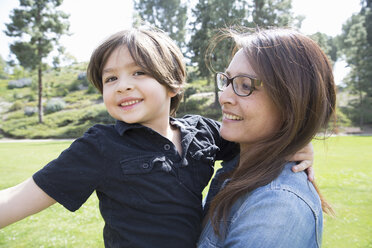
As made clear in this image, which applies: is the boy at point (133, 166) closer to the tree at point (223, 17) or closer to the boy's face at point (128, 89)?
the boy's face at point (128, 89)

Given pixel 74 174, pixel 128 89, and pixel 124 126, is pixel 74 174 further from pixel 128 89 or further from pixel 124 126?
pixel 128 89

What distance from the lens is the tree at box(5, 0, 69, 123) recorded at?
2388 centimetres

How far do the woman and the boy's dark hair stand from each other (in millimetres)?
541

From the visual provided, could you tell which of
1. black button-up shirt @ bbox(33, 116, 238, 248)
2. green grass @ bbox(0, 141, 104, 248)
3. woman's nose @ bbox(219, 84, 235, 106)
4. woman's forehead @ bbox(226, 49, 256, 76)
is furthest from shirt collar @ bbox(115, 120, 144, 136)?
green grass @ bbox(0, 141, 104, 248)

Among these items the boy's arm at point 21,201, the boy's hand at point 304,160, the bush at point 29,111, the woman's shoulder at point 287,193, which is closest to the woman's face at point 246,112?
the boy's hand at point 304,160

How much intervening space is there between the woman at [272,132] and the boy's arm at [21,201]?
885 mm

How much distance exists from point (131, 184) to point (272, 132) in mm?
878

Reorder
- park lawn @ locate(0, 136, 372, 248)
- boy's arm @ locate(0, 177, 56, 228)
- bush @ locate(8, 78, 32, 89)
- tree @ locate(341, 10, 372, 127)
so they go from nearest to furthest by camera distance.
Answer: boy's arm @ locate(0, 177, 56, 228) → park lawn @ locate(0, 136, 372, 248) → tree @ locate(341, 10, 372, 127) → bush @ locate(8, 78, 32, 89)

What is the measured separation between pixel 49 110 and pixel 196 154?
31449 mm

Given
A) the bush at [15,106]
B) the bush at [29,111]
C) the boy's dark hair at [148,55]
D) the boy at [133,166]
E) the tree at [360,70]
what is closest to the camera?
the boy at [133,166]

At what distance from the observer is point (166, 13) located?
33.5 metres

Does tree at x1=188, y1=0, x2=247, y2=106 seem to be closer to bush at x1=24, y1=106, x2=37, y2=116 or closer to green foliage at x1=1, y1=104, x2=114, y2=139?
green foliage at x1=1, y1=104, x2=114, y2=139

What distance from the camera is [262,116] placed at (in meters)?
→ 1.65

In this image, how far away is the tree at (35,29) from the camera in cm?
2388
